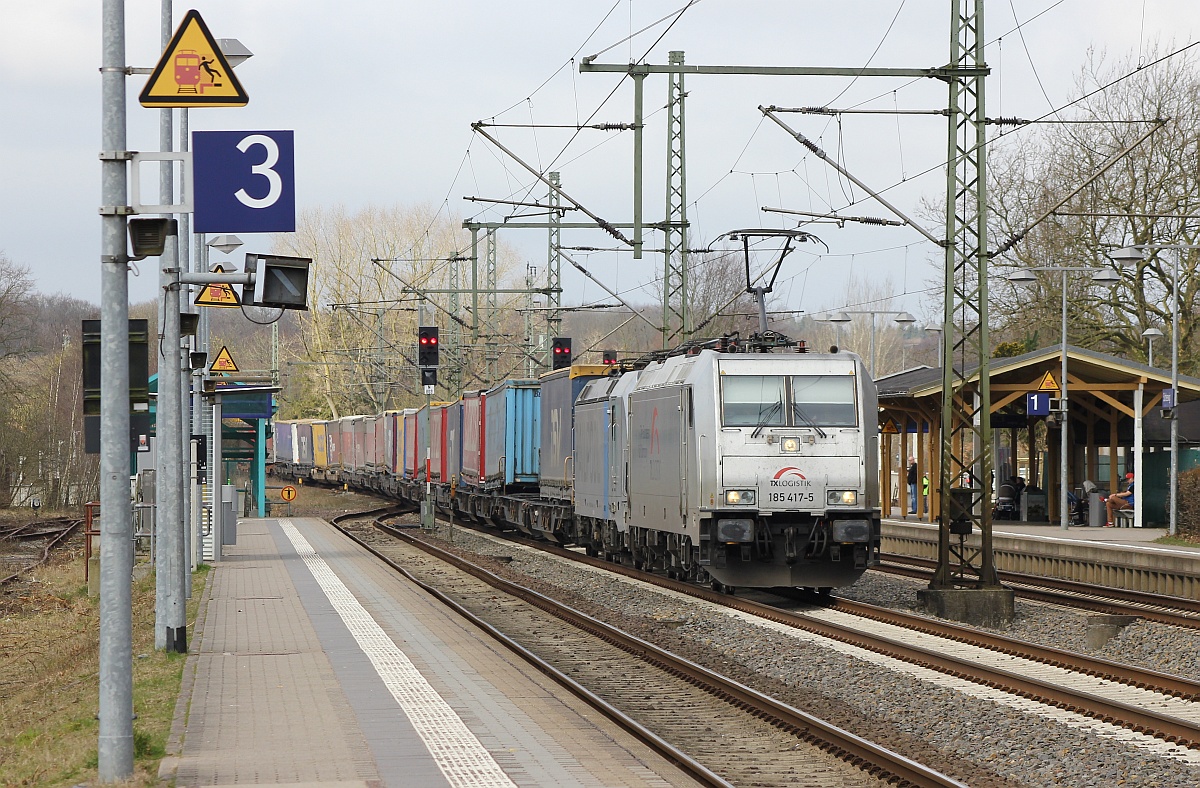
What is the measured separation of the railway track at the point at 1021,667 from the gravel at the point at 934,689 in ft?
1.65

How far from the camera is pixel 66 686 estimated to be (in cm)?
1421

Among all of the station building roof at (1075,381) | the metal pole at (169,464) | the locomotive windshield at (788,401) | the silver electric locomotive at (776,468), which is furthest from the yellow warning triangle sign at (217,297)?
the station building roof at (1075,381)

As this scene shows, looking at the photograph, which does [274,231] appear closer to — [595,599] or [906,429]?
[595,599]

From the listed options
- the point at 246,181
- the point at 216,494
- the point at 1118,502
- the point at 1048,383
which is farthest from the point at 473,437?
the point at 246,181

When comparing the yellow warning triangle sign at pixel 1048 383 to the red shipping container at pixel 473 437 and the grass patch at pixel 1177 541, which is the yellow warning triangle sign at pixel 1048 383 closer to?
the grass patch at pixel 1177 541

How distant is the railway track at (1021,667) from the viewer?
1066cm

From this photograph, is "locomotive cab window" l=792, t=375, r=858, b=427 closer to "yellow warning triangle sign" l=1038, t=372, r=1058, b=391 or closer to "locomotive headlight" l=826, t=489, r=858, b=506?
"locomotive headlight" l=826, t=489, r=858, b=506

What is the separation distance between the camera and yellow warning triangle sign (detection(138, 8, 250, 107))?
8203mm

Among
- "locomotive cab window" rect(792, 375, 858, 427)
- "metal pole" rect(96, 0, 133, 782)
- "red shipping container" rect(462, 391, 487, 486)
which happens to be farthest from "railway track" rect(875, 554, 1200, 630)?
"red shipping container" rect(462, 391, 487, 486)

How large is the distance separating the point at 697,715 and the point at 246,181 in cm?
505

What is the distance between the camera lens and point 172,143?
14.9 m

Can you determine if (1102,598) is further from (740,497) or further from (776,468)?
(740,497)

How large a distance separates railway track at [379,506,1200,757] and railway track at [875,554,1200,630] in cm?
290

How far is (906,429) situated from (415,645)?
2716cm
